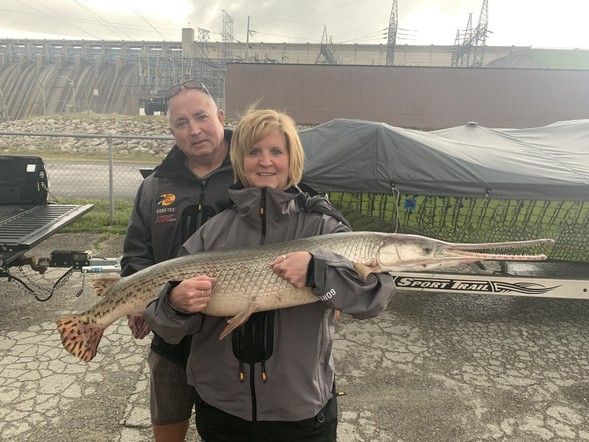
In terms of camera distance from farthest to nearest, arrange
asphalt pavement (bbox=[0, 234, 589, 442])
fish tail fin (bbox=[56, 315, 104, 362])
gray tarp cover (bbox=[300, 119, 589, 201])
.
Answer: gray tarp cover (bbox=[300, 119, 589, 201]) < asphalt pavement (bbox=[0, 234, 589, 442]) < fish tail fin (bbox=[56, 315, 104, 362])

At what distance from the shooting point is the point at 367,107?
3175 centimetres

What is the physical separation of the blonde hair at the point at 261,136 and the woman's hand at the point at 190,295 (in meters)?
0.53

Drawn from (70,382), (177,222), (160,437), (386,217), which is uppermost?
(177,222)

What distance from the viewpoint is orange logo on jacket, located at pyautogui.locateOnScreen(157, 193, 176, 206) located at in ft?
7.73

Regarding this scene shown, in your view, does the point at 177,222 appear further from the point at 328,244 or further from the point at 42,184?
the point at 42,184

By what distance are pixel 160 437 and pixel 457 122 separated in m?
32.2

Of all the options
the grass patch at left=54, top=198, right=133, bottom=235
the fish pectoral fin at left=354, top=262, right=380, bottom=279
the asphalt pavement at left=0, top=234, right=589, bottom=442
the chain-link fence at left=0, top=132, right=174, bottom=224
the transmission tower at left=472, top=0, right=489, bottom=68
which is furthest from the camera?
the transmission tower at left=472, top=0, right=489, bottom=68

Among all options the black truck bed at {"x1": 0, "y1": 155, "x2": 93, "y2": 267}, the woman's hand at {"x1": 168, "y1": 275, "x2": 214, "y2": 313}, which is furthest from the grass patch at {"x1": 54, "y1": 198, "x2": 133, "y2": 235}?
the woman's hand at {"x1": 168, "y1": 275, "x2": 214, "y2": 313}

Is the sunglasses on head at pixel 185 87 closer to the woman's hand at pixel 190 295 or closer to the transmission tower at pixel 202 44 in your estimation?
the woman's hand at pixel 190 295

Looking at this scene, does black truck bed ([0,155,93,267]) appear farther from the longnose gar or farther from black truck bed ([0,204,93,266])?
the longnose gar

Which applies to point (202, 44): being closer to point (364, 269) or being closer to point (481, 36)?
point (481, 36)

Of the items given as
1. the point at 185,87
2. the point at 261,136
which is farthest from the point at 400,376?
the point at 185,87

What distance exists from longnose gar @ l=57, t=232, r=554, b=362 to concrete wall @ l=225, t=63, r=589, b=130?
27.4 meters

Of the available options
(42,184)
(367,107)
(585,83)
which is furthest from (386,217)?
(585,83)
